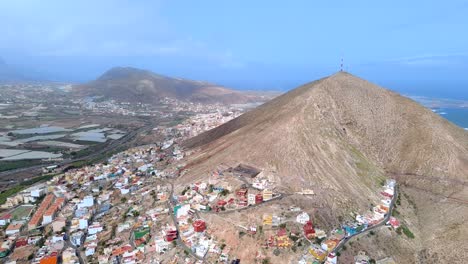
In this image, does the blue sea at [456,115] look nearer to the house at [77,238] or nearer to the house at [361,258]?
the house at [361,258]

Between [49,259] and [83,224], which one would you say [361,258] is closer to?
[49,259]

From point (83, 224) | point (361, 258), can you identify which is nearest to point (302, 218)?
point (361, 258)

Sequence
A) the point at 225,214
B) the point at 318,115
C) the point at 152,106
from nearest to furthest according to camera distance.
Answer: the point at 225,214
the point at 318,115
the point at 152,106

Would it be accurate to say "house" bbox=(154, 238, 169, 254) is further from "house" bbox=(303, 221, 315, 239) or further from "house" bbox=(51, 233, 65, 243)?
"house" bbox=(303, 221, 315, 239)

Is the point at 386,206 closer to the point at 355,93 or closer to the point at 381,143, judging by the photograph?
the point at 381,143

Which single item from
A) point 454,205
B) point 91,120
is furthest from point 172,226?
point 91,120

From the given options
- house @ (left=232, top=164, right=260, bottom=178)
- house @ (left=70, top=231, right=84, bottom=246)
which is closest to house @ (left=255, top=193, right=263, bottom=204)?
house @ (left=232, top=164, right=260, bottom=178)
